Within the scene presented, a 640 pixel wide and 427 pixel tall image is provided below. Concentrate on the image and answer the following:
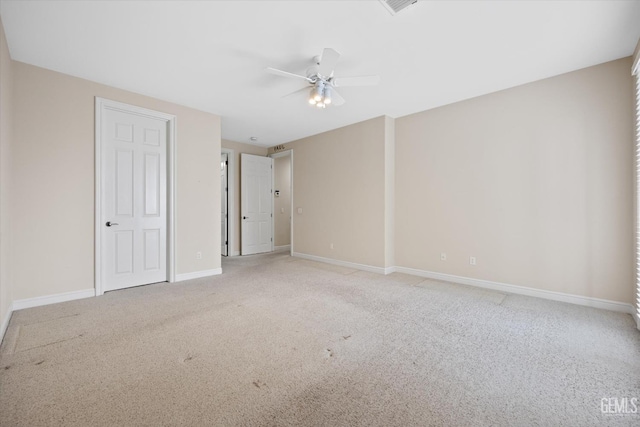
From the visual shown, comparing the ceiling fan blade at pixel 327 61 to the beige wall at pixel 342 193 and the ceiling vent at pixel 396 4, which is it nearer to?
the ceiling vent at pixel 396 4

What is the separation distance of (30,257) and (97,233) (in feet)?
2.11

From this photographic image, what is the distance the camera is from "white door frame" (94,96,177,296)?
3.44 m

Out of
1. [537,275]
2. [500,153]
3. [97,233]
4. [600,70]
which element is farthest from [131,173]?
[600,70]

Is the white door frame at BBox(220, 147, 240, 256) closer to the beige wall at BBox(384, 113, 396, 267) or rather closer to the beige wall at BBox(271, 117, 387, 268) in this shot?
the beige wall at BBox(271, 117, 387, 268)

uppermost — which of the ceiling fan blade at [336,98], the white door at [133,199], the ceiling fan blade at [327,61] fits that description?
the ceiling fan blade at [327,61]

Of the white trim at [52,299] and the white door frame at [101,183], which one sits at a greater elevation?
the white door frame at [101,183]

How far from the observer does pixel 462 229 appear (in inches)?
159

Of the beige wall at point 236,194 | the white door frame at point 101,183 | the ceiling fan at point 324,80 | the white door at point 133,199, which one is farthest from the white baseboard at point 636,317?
the beige wall at point 236,194

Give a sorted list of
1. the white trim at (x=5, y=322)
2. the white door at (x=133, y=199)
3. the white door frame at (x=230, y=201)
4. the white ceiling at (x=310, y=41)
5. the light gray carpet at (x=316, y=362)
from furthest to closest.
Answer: the white door frame at (x=230, y=201), the white door at (x=133, y=199), the white trim at (x=5, y=322), the white ceiling at (x=310, y=41), the light gray carpet at (x=316, y=362)

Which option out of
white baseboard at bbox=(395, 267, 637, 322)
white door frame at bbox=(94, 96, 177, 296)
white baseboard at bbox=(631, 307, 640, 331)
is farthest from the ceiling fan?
white baseboard at bbox=(631, 307, 640, 331)

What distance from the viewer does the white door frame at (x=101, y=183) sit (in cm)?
344

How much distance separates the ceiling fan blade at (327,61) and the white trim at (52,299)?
4.00 meters

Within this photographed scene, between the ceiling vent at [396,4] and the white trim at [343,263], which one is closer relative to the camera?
the ceiling vent at [396,4]

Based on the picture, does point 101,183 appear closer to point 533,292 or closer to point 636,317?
point 533,292
